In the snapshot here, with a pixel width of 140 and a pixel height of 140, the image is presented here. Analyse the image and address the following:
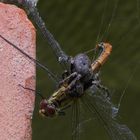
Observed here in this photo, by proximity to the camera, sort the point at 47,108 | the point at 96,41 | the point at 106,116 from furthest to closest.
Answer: the point at 96,41 → the point at 106,116 → the point at 47,108

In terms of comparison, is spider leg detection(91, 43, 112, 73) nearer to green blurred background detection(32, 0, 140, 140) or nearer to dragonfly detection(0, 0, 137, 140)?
dragonfly detection(0, 0, 137, 140)

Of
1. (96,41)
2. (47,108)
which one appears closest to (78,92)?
(47,108)

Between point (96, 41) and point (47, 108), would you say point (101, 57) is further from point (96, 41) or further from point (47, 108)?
point (96, 41)

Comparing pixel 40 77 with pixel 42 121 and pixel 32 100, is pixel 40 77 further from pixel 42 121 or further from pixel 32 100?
pixel 32 100

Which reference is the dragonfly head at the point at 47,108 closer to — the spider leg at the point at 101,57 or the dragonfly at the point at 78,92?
the dragonfly at the point at 78,92

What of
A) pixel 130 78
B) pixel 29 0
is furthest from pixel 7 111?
pixel 130 78

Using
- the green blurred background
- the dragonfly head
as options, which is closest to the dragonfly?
the dragonfly head
